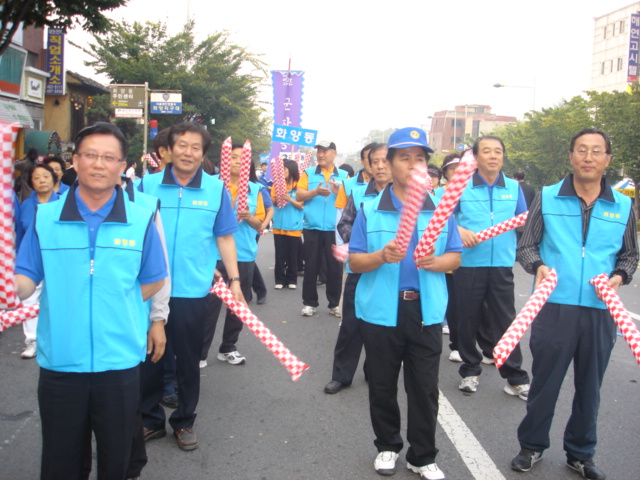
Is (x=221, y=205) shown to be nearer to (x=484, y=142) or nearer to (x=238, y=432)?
(x=238, y=432)

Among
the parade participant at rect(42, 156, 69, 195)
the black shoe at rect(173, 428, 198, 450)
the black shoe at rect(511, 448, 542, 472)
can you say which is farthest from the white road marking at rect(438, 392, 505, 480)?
the parade participant at rect(42, 156, 69, 195)

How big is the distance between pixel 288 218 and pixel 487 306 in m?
4.96

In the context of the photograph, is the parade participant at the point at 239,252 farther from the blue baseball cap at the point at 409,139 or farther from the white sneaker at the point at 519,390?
the blue baseball cap at the point at 409,139

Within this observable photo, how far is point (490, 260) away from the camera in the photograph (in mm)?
5215

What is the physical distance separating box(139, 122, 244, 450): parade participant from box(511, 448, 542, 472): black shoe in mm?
2073

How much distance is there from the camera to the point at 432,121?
12231 centimetres

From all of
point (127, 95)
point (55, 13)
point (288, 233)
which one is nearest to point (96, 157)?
point (288, 233)

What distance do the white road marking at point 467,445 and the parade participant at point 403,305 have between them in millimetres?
338

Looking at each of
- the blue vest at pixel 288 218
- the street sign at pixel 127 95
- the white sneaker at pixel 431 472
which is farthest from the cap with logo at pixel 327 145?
the street sign at pixel 127 95

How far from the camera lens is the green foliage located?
2775cm

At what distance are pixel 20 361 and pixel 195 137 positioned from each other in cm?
333

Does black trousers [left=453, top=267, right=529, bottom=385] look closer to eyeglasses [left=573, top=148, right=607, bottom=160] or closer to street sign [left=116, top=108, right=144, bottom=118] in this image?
eyeglasses [left=573, top=148, right=607, bottom=160]

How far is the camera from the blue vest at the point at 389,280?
3.53m

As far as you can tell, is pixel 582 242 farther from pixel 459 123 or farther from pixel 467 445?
pixel 459 123
